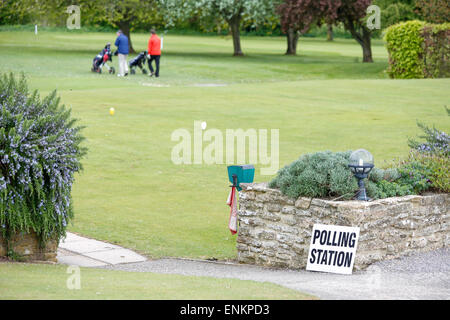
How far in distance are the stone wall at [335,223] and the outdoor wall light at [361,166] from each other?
0.26 meters

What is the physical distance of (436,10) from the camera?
135ft

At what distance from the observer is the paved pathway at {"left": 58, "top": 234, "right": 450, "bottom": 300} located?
746cm

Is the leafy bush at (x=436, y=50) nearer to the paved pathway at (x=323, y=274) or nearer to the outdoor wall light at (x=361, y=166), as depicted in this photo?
the paved pathway at (x=323, y=274)

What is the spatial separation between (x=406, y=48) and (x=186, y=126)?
18.8 meters

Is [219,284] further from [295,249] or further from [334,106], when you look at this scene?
[334,106]

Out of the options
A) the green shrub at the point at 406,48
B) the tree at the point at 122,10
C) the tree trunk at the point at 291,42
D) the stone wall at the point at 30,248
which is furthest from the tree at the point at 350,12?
the stone wall at the point at 30,248

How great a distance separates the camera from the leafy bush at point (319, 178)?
9.48 m

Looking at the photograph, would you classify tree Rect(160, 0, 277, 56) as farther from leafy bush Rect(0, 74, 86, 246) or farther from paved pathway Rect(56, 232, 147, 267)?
leafy bush Rect(0, 74, 86, 246)

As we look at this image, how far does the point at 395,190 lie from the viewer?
9875mm

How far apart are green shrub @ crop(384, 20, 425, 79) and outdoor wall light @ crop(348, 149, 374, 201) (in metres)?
27.2

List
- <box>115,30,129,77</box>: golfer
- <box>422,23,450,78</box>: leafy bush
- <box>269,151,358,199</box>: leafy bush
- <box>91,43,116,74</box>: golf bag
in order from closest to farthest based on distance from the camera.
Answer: <box>269,151,358,199</box>: leafy bush → <box>115,30,129,77</box>: golfer → <box>422,23,450,78</box>: leafy bush → <box>91,43,116,74</box>: golf bag

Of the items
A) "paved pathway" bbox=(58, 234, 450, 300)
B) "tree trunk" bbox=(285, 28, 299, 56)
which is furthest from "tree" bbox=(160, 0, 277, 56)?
"paved pathway" bbox=(58, 234, 450, 300)
